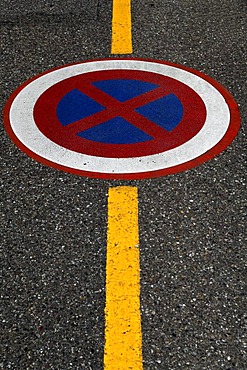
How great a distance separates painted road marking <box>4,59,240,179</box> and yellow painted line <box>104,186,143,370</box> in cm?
27

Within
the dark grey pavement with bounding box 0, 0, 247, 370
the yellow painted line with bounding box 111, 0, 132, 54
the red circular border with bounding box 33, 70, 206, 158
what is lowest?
the yellow painted line with bounding box 111, 0, 132, 54

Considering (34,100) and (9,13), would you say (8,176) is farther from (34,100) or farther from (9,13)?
(9,13)

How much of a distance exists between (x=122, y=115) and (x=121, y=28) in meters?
1.49

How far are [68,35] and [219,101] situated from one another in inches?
61.5

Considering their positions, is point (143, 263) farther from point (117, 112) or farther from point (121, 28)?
point (121, 28)

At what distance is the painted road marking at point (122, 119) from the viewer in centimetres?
359

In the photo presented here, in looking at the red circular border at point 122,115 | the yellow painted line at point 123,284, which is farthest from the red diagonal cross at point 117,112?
the yellow painted line at point 123,284

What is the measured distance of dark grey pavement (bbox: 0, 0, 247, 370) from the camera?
98.7 inches

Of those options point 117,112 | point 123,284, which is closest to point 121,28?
point 117,112

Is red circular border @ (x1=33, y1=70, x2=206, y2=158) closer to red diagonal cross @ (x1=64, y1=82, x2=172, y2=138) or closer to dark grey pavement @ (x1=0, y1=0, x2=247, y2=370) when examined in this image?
red diagonal cross @ (x1=64, y1=82, x2=172, y2=138)

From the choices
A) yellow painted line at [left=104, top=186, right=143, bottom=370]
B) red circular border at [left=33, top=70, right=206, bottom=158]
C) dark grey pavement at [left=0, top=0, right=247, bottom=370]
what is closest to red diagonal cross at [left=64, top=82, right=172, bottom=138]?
red circular border at [left=33, top=70, right=206, bottom=158]

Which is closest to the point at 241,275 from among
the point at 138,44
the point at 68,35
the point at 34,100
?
the point at 34,100

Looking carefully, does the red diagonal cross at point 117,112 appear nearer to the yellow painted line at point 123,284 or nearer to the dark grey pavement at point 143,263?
the dark grey pavement at point 143,263

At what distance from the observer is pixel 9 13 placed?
5539 mm
